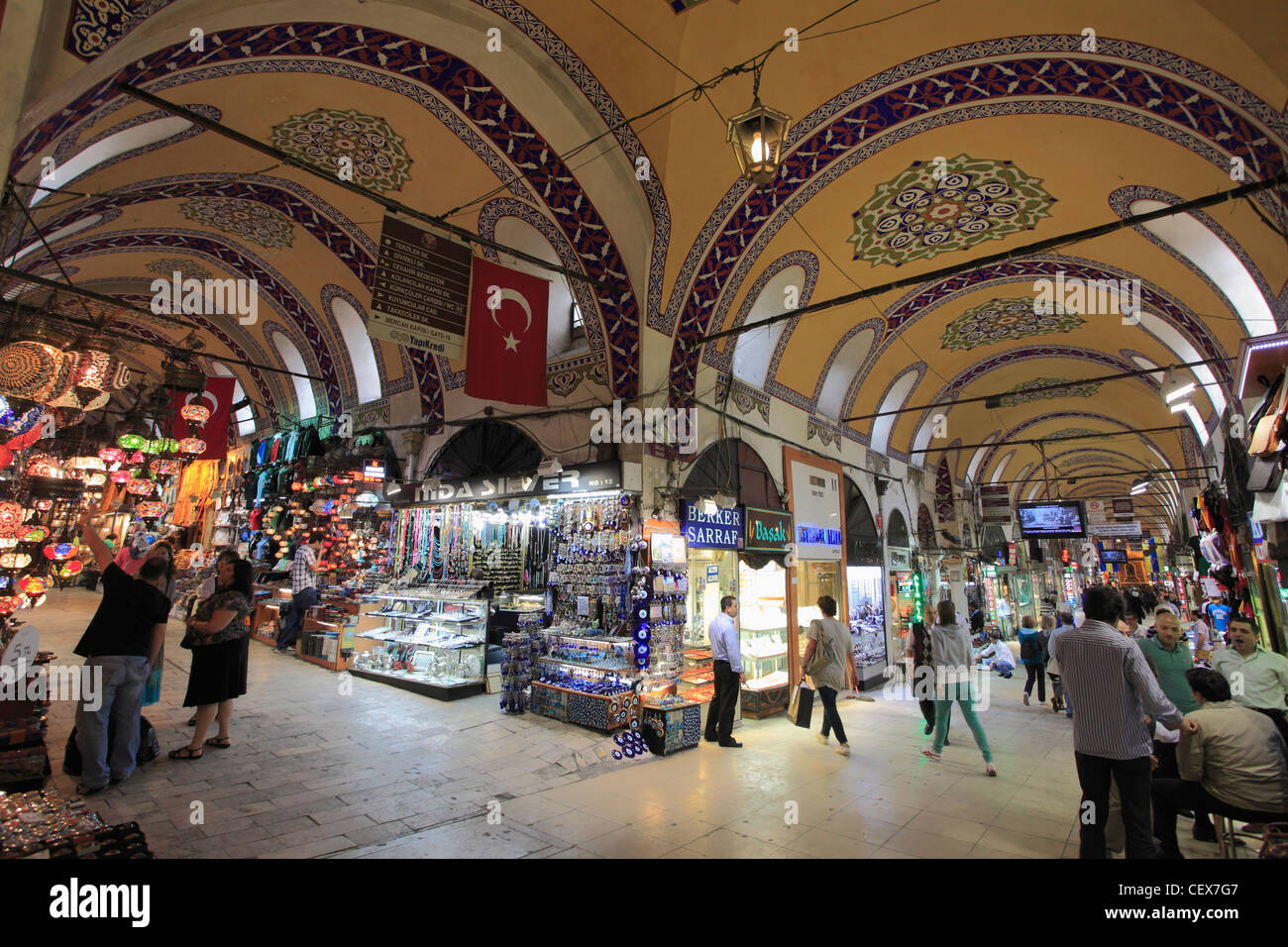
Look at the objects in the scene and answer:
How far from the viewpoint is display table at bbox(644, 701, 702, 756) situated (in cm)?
532

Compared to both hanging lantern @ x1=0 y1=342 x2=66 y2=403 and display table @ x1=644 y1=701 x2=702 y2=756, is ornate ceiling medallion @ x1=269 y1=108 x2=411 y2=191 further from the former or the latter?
display table @ x1=644 y1=701 x2=702 y2=756

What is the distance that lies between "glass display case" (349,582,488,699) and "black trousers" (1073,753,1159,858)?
6.06 m

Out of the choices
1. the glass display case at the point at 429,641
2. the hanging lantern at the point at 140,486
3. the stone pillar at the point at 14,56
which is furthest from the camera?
the hanging lantern at the point at 140,486

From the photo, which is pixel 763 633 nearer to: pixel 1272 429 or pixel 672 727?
pixel 672 727

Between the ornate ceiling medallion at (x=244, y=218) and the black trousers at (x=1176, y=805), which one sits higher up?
the ornate ceiling medallion at (x=244, y=218)

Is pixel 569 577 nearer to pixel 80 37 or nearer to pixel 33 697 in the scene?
pixel 33 697

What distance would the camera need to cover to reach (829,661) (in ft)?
18.6

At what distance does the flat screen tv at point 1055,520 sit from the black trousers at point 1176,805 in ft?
35.4

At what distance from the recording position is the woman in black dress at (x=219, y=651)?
14.7 ft

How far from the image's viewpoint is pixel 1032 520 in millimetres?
12867

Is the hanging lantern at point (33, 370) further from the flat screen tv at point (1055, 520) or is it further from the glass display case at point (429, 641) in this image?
the flat screen tv at point (1055, 520)

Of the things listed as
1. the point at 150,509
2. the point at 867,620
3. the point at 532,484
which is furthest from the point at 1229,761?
the point at 150,509

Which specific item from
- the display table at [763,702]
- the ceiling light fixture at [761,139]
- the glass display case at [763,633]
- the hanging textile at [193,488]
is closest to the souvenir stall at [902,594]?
the glass display case at [763,633]

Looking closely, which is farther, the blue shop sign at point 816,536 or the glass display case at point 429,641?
the blue shop sign at point 816,536
